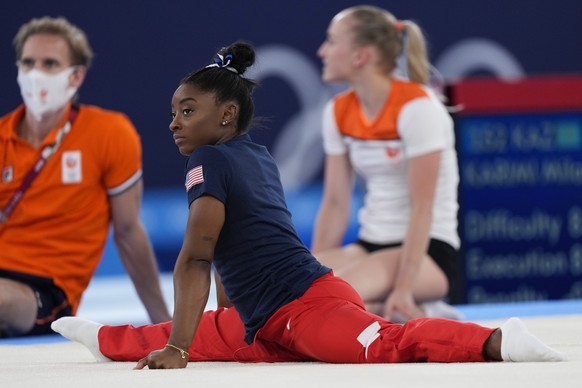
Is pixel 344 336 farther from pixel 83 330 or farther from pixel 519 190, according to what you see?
pixel 519 190

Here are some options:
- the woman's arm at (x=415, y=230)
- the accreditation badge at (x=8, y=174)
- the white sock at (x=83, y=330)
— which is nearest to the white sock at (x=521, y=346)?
the white sock at (x=83, y=330)

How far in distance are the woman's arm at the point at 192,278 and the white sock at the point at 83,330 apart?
45 cm

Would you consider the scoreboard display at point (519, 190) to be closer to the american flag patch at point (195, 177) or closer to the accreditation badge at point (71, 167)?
the accreditation badge at point (71, 167)

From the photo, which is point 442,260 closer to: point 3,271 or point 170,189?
point 3,271

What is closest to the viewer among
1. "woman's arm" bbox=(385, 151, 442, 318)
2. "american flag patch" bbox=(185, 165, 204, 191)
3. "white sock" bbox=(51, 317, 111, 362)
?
"american flag patch" bbox=(185, 165, 204, 191)

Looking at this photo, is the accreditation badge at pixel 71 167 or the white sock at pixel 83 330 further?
the accreditation badge at pixel 71 167

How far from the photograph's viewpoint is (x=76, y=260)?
4121 millimetres

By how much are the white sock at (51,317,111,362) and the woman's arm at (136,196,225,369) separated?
0.45 m

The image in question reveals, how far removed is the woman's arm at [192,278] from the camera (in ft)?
Result: 7.83

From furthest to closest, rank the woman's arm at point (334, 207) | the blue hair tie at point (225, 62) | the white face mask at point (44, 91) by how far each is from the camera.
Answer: the woman's arm at point (334, 207) → the white face mask at point (44, 91) → the blue hair tie at point (225, 62)

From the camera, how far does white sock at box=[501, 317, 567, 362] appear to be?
2.33m

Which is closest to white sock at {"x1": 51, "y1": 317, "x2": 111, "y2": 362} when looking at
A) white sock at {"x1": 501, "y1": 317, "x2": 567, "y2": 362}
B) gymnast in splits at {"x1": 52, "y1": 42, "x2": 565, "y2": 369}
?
gymnast in splits at {"x1": 52, "y1": 42, "x2": 565, "y2": 369}

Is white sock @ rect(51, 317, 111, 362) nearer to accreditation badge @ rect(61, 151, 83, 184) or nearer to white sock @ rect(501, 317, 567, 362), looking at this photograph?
white sock @ rect(501, 317, 567, 362)

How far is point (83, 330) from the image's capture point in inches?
111
